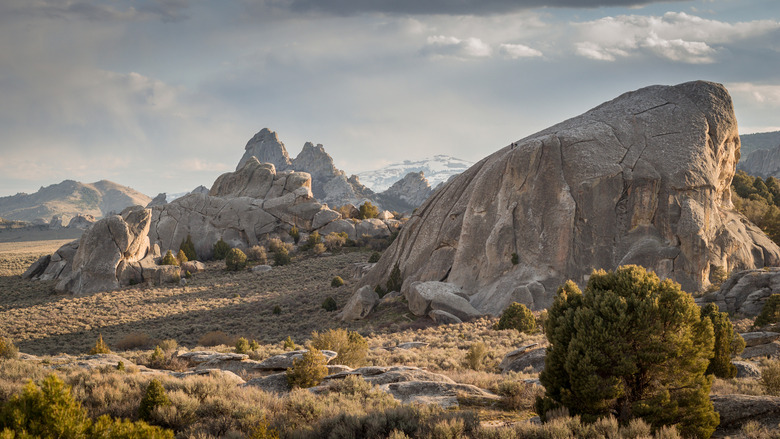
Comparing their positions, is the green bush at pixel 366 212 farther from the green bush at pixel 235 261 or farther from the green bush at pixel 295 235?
the green bush at pixel 235 261

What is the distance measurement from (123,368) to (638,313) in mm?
14900

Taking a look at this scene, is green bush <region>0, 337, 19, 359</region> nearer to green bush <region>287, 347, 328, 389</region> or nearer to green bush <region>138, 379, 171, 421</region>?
green bush <region>138, 379, 171, 421</region>

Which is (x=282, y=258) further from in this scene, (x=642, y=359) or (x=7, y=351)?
(x=642, y=359)

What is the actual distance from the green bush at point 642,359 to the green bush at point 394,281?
28650 mm

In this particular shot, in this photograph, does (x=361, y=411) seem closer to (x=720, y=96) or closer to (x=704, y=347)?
(x=704, y=347)

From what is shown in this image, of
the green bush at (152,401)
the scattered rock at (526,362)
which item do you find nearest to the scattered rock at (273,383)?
the green bush at (152,401)

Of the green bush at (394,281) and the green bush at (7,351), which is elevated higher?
the green bush at (7,351)

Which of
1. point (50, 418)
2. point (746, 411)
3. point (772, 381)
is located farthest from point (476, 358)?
point (50, 418)

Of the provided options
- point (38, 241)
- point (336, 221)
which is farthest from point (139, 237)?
point (38, 241)

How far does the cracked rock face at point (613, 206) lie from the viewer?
96.0 ft

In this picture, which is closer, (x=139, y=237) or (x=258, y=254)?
(x=139, y=237)

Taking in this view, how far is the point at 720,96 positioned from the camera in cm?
3278

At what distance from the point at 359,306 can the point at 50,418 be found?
87.4 ft

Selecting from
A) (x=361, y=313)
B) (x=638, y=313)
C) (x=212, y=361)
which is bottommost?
(x=361, y=313)
